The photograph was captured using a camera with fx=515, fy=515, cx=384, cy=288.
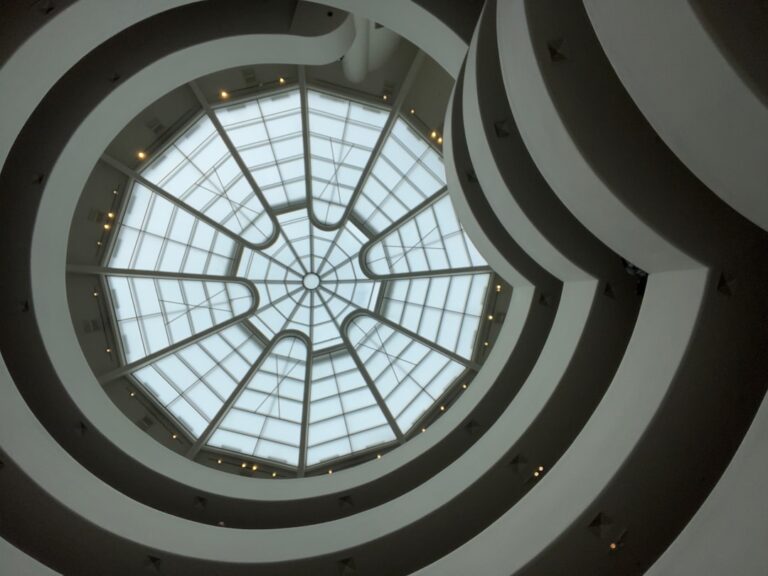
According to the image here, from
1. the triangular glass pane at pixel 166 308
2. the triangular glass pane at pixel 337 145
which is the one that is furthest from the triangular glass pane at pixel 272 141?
the triangular glass pane at pixel 166 308

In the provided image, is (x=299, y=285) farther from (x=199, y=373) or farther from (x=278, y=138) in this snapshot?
(x=278, y=138)

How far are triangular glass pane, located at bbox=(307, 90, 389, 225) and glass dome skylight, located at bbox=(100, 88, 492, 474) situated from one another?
46mm

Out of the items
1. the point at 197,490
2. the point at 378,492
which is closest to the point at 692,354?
the point at 378,492

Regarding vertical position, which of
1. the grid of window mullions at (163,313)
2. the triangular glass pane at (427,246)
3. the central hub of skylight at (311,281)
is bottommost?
the grid of window mullions at (163,313)

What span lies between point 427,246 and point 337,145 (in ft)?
14.3

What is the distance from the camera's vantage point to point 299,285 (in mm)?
Result: 17500

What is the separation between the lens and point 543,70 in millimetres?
6309

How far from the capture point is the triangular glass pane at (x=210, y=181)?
14562 mm

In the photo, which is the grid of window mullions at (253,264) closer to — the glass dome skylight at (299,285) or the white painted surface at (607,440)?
the glass dome skylight at (299,285)

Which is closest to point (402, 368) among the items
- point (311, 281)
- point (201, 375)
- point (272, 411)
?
point (311, 281)

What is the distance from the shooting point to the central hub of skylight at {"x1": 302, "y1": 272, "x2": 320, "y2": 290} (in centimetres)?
Answer: 1747

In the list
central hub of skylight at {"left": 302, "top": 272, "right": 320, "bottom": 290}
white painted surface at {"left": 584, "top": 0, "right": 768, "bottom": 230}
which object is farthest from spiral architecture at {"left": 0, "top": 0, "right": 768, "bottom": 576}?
central hub of skylight at {"left": 302, "top": 272, "right": 320, "bottom": 290}

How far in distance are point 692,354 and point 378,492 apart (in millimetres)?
8693

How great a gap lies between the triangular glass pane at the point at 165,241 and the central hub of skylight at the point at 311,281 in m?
2.52
